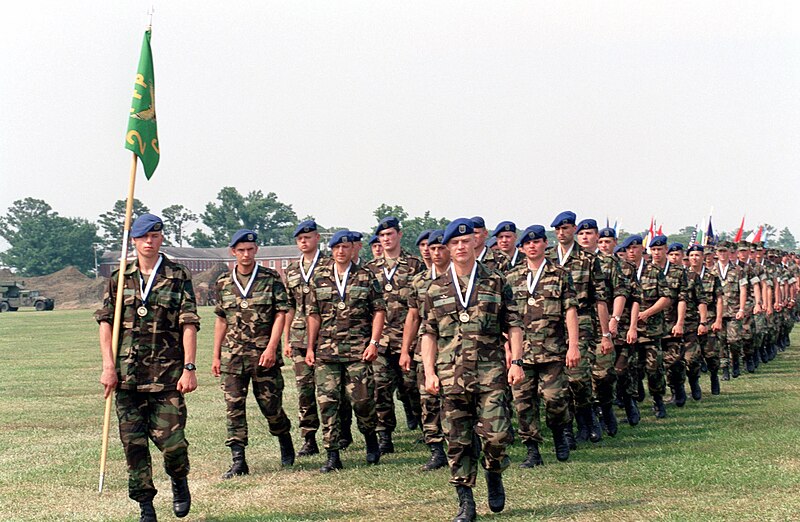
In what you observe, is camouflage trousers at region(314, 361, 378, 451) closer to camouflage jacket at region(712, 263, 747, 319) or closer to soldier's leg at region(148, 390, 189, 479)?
soldier's leg at region(148, 390, 189, 479)

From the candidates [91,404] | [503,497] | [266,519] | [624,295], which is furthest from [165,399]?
[91,404]

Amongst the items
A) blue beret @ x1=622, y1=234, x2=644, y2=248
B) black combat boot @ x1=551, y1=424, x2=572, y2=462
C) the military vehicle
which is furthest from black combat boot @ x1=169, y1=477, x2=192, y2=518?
the military vehicle

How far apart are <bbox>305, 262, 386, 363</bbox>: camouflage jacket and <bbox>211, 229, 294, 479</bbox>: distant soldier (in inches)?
17.9

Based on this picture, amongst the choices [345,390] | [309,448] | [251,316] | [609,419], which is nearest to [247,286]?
[251,316]

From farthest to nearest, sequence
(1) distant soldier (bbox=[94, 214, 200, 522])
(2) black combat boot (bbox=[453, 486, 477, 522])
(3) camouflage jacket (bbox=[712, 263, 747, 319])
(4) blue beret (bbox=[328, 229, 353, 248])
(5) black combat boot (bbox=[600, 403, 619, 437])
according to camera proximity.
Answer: (3) camouflage jacket (bbox=[712, 263, 747, 319]) → (5) black combat boot (bbox=[600, 403, 619, 437]) → (4) blue beret (bbox=[328, 229, 353, 248]) → (1) distant soldier (bbox=[94, 214, 200, 522]) → (2) black combat boot (bbox=[453, 486, 477, 522])

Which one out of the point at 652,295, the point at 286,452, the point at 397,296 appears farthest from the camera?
the point at 652,295

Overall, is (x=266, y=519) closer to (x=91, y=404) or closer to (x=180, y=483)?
(x=180, y=483)

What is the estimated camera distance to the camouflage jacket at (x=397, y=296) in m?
10.8

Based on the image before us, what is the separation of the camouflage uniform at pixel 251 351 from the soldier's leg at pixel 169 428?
1857 mm

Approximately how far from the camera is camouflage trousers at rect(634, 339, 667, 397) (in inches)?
488

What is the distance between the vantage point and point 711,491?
776 centimetres

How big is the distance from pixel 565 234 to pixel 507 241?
1.62 m

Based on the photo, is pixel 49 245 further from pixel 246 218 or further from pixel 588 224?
pixel 588 224

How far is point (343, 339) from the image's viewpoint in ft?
30.5
